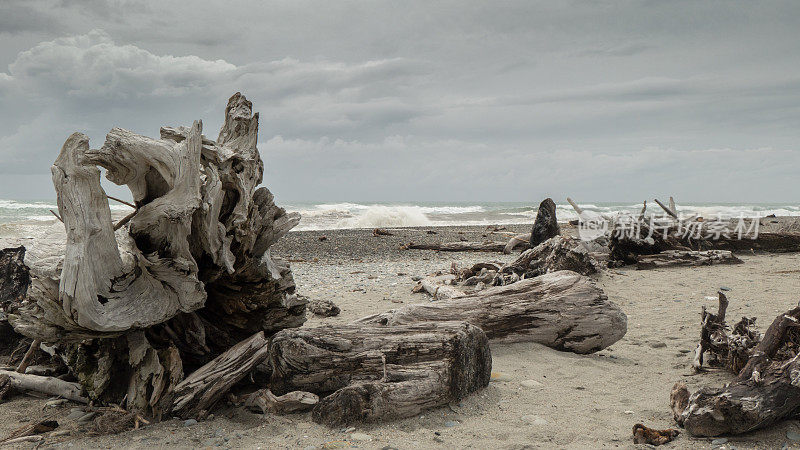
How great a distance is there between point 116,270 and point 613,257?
10896mm

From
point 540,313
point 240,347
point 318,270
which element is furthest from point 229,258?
point 318,270

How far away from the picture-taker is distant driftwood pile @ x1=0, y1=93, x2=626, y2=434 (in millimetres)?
3855

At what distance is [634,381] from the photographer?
17.0ft

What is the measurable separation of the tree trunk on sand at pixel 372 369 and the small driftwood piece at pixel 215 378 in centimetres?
24

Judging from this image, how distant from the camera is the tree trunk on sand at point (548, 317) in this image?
604cm

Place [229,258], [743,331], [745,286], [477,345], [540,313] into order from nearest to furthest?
1. [229,258]
2. [477,345]
3. [743,331]
4. [540,313]
5. [745,286]

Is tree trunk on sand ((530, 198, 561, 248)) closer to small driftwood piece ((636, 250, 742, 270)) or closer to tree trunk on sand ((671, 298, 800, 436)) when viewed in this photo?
small driftwood piece ((636, 250, 742, 270))

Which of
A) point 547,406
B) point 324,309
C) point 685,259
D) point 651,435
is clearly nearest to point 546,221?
point 685,259

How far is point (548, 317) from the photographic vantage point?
19.9 feet

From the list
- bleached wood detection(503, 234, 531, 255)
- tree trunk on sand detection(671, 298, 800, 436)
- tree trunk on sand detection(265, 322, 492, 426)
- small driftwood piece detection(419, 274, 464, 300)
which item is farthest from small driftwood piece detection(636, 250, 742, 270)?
tree trunk on sand detection(265, 322, 492, 426)

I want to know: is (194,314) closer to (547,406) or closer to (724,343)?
(547,406)

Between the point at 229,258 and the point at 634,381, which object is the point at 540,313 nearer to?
the point at 634,381

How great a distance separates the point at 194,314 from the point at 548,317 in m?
3.69

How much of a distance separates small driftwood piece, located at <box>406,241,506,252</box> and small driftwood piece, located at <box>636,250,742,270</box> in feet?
15.2
